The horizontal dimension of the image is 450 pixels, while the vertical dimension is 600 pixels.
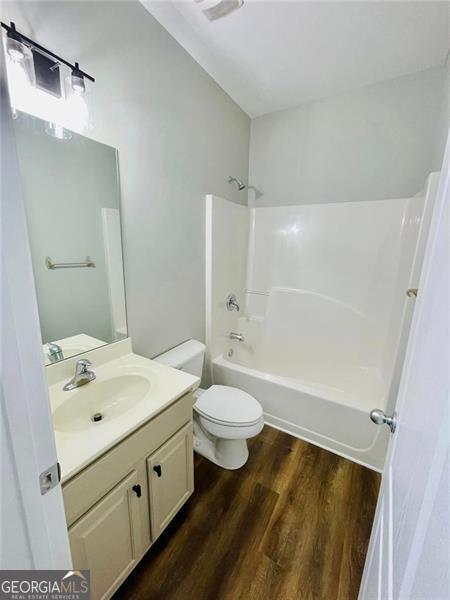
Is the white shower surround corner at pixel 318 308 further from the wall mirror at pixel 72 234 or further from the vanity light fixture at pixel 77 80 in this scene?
the vanity light fixture at pixel 77 80

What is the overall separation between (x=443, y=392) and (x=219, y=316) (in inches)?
73.4

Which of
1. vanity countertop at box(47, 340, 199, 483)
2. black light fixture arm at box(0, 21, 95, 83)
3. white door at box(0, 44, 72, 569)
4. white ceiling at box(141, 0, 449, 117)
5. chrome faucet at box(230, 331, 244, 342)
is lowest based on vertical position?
chrome faucet at box(230, 331, 244, 342)

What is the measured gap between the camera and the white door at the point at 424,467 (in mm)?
319

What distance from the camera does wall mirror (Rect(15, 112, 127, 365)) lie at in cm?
99

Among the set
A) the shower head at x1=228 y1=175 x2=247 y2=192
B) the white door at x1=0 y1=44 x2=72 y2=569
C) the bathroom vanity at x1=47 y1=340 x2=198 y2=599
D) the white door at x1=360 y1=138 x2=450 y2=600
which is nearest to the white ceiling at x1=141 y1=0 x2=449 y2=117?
the shower head at x1=228 y1=175 x2=247 y2=192

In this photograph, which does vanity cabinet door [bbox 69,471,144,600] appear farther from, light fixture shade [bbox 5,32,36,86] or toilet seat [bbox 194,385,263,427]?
light fixture shade [bbox 5,32,36,86]

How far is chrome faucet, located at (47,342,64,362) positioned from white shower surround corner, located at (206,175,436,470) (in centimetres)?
113

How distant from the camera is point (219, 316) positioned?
2.19 meters

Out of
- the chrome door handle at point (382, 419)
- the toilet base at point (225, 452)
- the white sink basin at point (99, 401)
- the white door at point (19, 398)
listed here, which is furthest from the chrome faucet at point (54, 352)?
the chrome door handle at point (382, 419)

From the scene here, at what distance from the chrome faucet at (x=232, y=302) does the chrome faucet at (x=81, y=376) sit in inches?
53.8

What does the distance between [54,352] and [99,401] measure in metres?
0.30

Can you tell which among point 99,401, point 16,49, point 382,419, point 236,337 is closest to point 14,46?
point 16,49

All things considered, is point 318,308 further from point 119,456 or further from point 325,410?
point 119,456

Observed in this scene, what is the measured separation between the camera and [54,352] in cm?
→ 110
